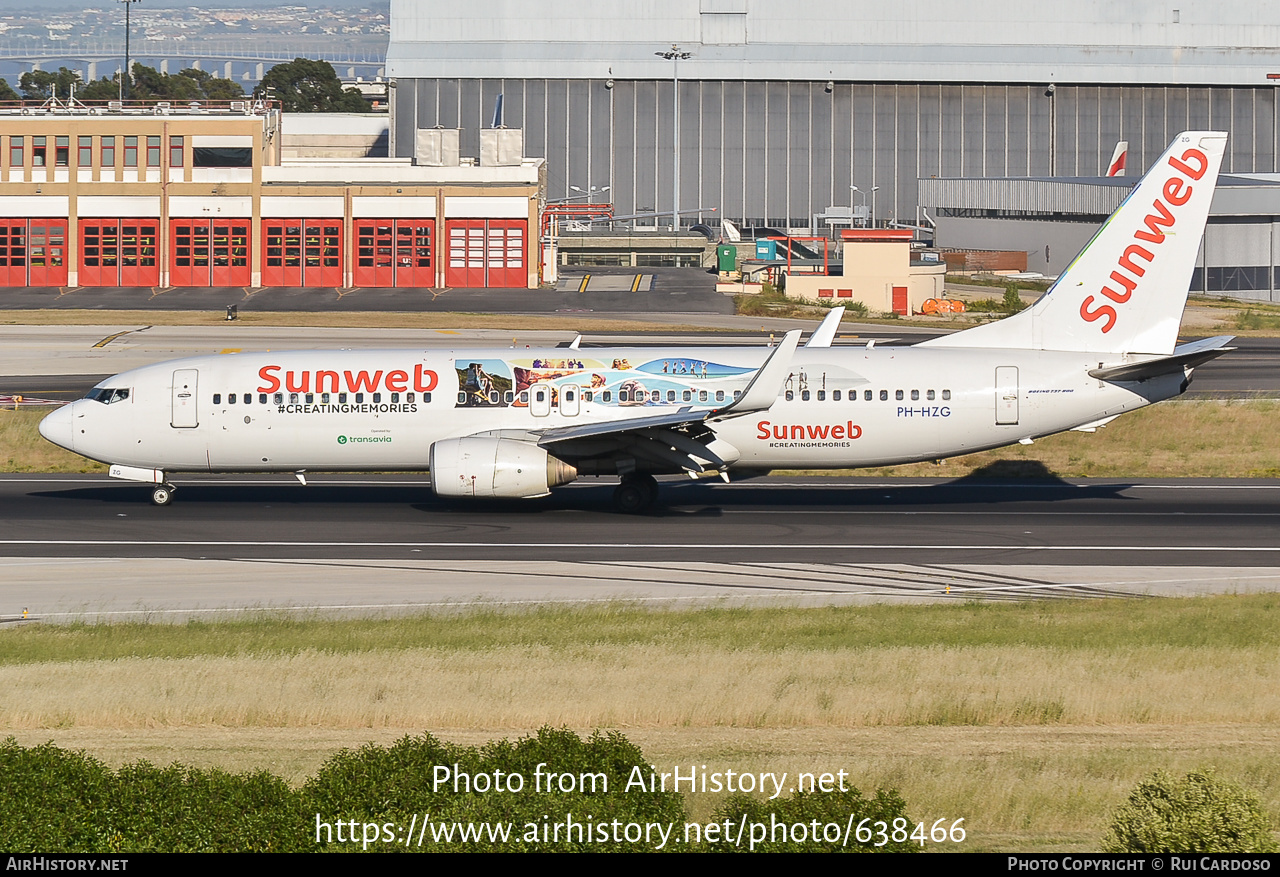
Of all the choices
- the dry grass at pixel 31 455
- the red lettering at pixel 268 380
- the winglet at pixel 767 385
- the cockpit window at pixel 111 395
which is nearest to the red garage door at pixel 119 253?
the dry grass at pixel 31 455

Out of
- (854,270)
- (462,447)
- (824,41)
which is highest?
(824,41)

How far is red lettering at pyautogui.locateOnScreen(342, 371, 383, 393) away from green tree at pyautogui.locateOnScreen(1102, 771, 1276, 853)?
2784cm

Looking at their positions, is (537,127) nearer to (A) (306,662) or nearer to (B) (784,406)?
(B) (784,406)

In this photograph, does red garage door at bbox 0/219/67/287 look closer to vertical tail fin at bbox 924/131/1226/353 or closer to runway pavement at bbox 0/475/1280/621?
runway pavement at bbox 0/475/1280/621

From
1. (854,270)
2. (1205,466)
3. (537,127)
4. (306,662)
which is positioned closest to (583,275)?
(854,270)

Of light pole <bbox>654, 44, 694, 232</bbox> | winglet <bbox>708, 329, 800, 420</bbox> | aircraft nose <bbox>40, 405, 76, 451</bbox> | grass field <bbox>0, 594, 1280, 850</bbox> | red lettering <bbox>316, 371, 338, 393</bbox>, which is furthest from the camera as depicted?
light pole <bbox>654, 44, 694, 232</bbox>

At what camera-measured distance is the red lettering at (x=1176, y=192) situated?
36906mm

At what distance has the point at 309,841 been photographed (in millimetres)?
11758

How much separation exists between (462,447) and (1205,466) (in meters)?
23.6

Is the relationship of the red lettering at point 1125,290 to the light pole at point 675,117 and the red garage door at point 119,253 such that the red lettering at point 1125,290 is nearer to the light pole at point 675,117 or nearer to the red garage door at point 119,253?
the red garage door at point 119,253

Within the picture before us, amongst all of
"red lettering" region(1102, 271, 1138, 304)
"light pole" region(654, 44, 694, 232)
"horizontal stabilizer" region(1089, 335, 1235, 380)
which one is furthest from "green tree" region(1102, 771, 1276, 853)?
"light pole" region(654, 44, 694, 232)

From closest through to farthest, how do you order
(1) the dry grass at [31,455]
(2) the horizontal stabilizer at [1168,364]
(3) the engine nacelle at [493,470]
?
(2) the horizontal stabilizer at [1168,364]
(3) the engine nacelle at [493,470]
(1) the dry grass at [31,455]

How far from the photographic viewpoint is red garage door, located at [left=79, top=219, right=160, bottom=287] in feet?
337

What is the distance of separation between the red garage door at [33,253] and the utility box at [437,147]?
95.3ft
